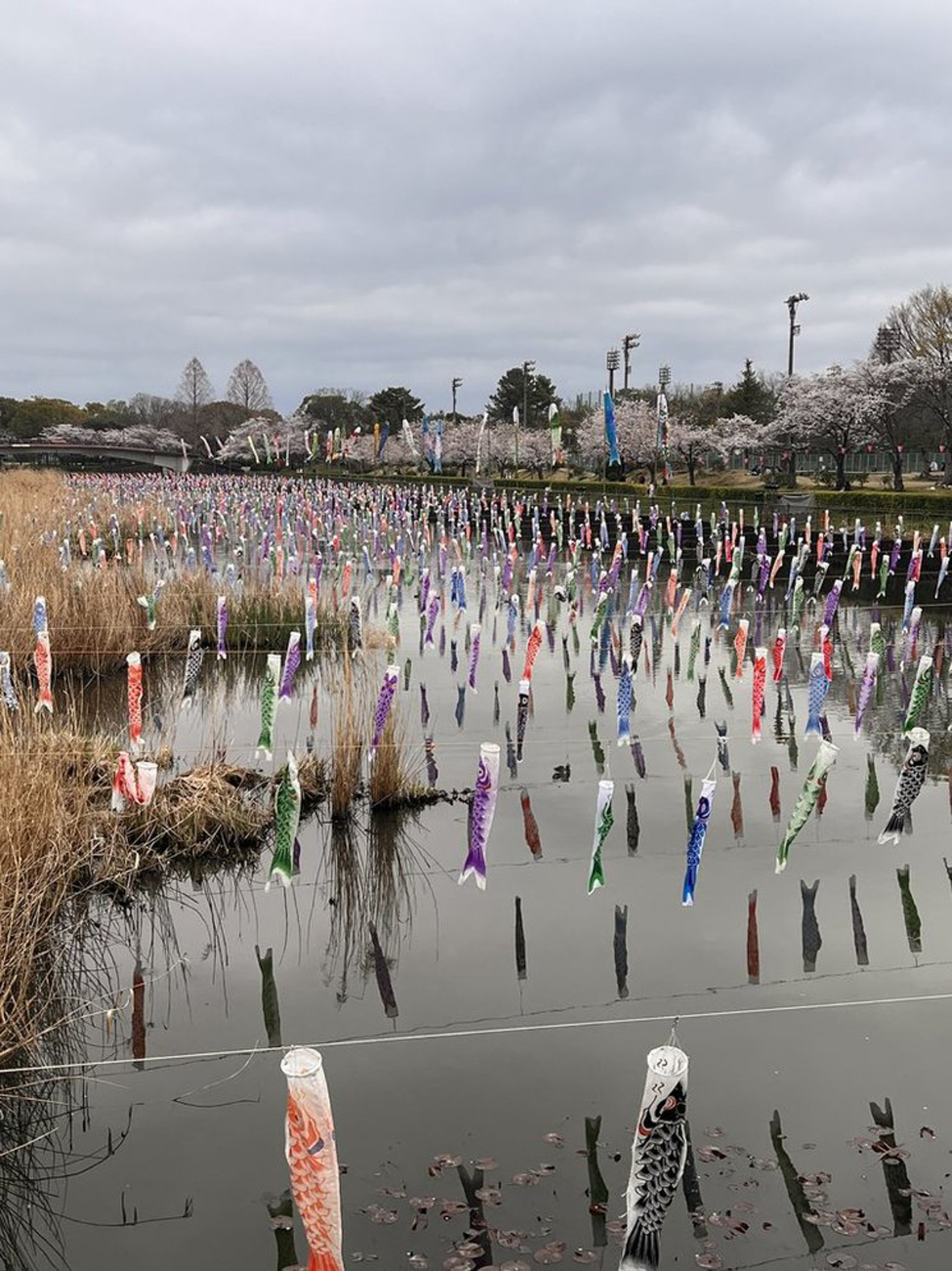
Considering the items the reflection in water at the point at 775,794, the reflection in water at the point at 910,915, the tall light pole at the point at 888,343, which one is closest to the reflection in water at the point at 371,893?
the reflection in water at the point at 775,794

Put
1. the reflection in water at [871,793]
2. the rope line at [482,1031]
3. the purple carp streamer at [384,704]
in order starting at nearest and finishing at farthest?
the rope line at [482,1031]
the purple carp streamer at [384,704]
the reflection in water at [871,793]

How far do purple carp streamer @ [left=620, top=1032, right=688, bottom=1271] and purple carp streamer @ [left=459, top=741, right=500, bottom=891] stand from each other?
7.27ft

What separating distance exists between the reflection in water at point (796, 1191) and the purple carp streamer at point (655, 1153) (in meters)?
1.53

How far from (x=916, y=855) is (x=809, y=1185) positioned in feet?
14.2

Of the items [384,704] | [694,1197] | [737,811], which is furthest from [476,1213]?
[737,811]

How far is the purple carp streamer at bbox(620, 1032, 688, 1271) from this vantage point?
10.1 ft

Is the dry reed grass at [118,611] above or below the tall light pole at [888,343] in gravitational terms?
below

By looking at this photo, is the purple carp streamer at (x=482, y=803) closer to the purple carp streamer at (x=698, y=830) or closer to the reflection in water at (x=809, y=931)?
the purple carp streamer at (x=698, y=830)

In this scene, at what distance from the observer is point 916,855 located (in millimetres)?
8867

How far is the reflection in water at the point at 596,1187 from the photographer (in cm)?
475

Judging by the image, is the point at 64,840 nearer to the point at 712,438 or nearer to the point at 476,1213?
the point at 476,1213

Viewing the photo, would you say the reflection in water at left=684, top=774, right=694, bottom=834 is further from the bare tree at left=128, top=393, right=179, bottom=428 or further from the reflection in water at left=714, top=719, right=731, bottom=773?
the bare tree at left=128, top=393, right=179, bottom=428

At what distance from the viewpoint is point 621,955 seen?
23.0ft

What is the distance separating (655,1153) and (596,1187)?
2.02 meters
